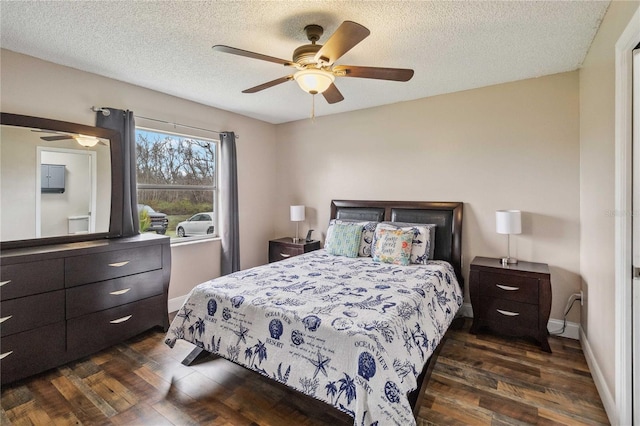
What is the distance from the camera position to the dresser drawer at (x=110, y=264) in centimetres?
248

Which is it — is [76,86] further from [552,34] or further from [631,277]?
[631,277]

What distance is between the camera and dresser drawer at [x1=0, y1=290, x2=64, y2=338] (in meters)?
2.16

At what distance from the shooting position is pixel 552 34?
226 centimetres

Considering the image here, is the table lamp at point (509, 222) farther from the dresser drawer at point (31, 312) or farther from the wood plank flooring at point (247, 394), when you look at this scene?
the dresser drawer at point (31, 312)

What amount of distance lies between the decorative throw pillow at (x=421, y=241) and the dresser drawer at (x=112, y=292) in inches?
97.9

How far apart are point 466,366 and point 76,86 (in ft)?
13.8

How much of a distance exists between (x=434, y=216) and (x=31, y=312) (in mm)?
3730

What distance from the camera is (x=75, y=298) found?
8.16 ft

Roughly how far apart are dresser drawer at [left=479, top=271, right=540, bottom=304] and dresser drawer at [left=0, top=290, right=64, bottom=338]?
362 centimetres

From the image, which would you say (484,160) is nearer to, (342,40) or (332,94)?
(332,94)

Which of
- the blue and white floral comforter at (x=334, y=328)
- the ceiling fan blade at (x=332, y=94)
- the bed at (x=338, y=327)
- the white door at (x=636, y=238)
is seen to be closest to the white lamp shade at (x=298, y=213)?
the bed at (x=338, y=327)

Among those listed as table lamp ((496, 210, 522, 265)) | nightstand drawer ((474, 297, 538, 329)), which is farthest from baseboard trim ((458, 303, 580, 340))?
table lamp ((496, 210, 522, 265))

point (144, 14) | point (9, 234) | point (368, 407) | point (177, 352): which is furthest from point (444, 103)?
point (9, 234)

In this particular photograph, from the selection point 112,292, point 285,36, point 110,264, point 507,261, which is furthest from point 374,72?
point 112,292
